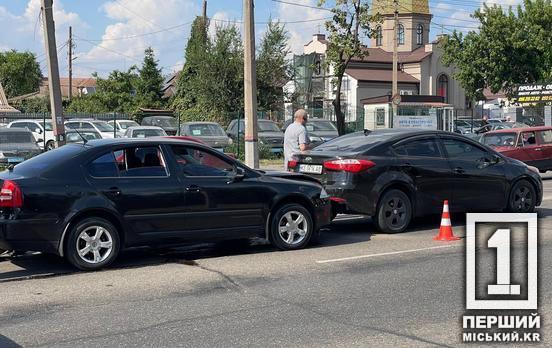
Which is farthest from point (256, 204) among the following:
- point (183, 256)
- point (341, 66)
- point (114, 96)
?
point (114, 96)

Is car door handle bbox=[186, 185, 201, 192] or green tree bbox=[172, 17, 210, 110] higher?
green tree bbox=[172, 17, 210, 110]

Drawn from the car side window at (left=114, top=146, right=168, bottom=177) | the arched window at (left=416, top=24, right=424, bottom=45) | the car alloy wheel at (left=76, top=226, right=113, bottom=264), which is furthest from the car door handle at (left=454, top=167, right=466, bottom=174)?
the arched window at (left=416, top=24, right=424, bottom=45)

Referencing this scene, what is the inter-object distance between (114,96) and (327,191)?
5097 centimetres

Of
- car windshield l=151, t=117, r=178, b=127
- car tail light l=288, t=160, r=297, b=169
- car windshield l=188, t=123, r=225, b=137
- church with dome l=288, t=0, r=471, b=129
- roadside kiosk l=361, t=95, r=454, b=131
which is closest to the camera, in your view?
car tail light l=288, t=160, r=297, b=169

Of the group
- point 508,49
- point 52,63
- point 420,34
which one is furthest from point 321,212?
point 420,34

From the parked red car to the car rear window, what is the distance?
48.5 feet

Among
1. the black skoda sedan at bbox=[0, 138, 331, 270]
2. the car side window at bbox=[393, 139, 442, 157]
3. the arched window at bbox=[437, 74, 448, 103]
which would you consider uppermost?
the arched window at bbox=[437, 74, 448, 103]

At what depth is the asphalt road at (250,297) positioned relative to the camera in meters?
5.54

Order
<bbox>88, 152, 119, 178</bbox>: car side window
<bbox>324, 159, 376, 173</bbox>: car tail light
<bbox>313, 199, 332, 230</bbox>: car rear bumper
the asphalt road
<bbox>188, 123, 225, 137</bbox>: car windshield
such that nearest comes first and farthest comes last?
the asphalt road < <bbox>88, 152, 119, 178</bbox>: car side window < <bbox>313, 199, 332, 230</bbox>: car rear bumper < <bbox>324, 159, 376, 173</bbox>: car tail light < <bbox>188, 123, 225, 137</bbox>: car windshield

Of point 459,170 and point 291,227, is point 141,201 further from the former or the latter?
point 459,170

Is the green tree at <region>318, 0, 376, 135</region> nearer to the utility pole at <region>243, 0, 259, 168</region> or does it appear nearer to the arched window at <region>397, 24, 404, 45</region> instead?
the utility pole at <region>243, 0, 259, 168</region>

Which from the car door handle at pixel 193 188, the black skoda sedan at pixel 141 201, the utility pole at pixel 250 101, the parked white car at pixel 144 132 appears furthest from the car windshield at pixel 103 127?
the car door handle at pixel 193 188

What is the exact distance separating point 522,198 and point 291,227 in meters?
4.92

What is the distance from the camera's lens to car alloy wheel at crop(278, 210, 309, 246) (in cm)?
925
